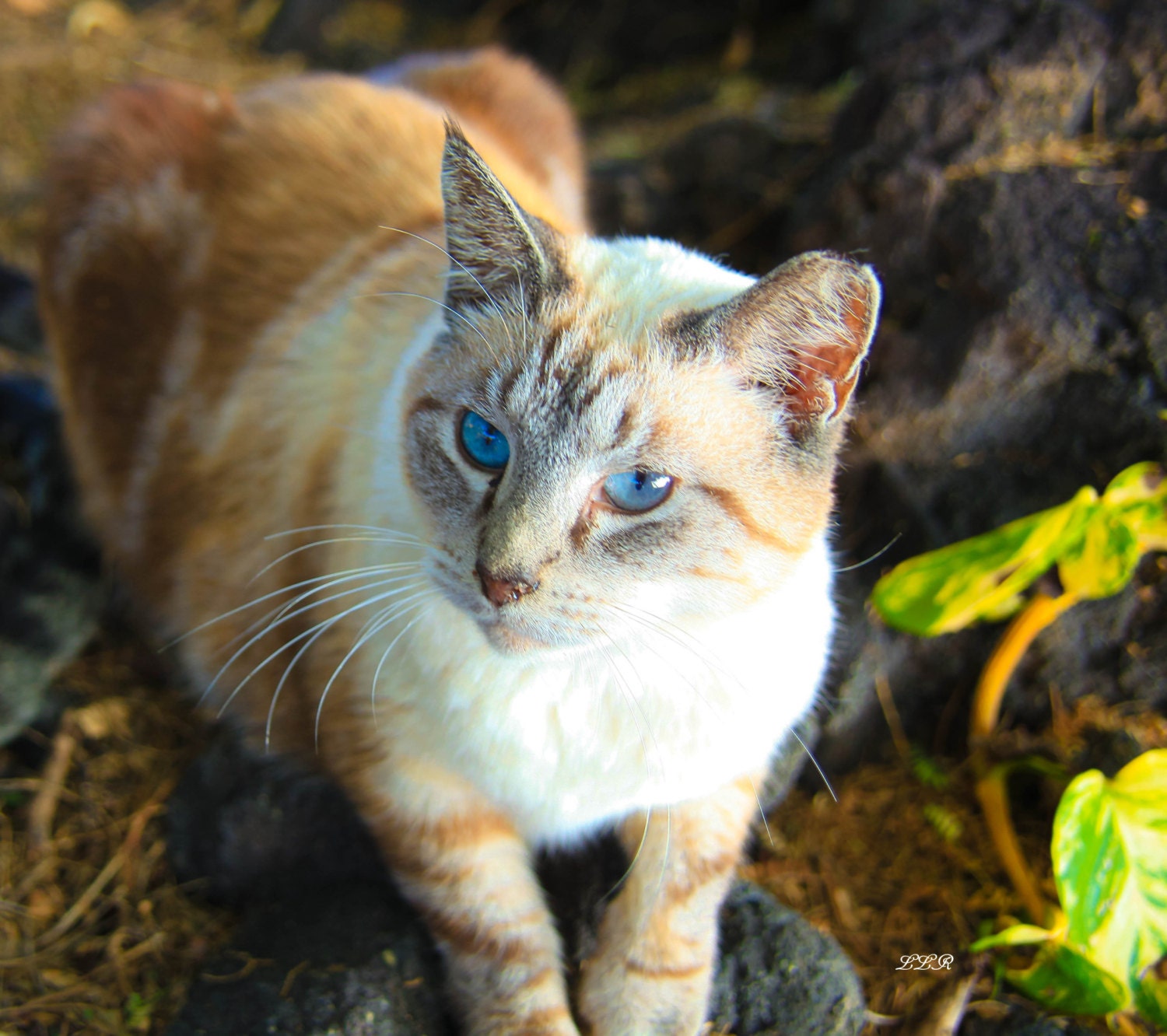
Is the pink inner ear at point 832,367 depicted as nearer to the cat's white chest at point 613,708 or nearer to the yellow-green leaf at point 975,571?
the cat's white chest at point 613,708

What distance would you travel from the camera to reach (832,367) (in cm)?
135

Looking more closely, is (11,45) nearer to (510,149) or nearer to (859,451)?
(510,149)

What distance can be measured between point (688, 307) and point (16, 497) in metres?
2.19

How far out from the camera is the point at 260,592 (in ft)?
6.66

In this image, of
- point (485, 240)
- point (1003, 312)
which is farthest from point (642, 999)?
point (1003, 312)

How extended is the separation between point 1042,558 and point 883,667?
52cm

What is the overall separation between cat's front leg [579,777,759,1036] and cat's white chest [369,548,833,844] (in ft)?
0.40

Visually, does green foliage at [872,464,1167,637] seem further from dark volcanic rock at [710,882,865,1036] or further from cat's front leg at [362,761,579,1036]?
cat's front leg at [362,761,579,1036]

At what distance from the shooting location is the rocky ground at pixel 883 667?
70.9 inches

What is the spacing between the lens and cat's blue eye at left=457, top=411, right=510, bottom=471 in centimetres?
142

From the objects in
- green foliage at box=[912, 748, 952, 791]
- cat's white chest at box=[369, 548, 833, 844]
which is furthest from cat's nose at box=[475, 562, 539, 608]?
green foliage at box=[912, 748, 952, 791]


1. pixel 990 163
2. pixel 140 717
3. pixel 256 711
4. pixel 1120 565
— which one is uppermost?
pixel 990 163

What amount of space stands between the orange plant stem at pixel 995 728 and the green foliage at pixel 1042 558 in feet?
0.40

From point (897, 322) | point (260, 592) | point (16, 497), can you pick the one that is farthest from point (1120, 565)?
point (16, 497)
